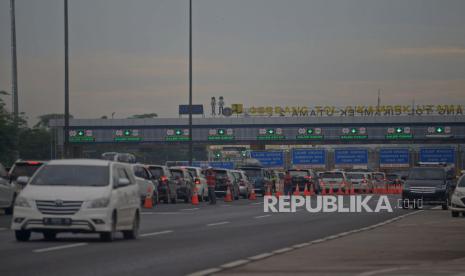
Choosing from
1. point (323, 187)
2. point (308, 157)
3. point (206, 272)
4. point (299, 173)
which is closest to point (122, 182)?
point (206, 272)

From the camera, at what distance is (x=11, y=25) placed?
64.1 m

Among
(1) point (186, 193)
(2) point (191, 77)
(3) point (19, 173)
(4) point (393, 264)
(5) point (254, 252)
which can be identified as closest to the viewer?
(4) point (393, 264)

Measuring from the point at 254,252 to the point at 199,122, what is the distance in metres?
84.0

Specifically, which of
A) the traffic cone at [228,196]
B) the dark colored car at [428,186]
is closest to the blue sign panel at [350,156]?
the traffic cone at [228,196]

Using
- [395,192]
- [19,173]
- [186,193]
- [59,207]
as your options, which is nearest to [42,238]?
[59,207]

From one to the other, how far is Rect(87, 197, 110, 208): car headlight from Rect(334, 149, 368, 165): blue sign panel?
8108cm

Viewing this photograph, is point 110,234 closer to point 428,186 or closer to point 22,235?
point 22,235

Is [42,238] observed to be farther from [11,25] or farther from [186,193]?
[11,25]

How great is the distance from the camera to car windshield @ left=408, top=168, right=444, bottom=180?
44844 millimetres

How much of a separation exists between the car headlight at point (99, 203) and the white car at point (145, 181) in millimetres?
20699

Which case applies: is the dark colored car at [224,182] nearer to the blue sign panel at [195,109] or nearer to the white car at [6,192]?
the white car at [6,192]

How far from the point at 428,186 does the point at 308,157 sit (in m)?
56.9

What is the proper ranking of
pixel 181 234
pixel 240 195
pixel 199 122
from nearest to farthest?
pixel 181 234, pixel 240 195, pixel 199 122

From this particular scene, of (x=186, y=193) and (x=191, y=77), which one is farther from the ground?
(x=191, y=77)
